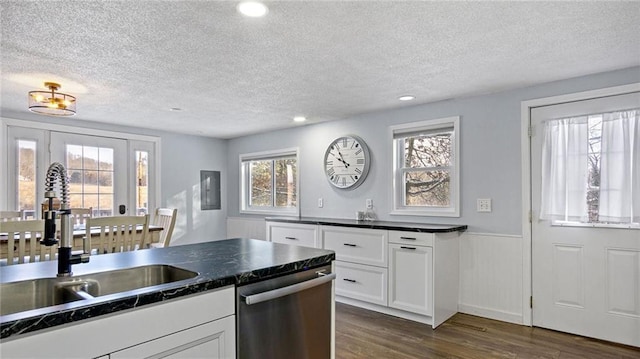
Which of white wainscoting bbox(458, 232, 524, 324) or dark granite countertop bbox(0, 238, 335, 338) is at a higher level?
dark granite countertop bbox(0, 238, 335, 338)

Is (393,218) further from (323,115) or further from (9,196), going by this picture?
(9,196)

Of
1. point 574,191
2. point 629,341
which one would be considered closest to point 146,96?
point 574,191

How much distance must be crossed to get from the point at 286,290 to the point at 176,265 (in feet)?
1.67

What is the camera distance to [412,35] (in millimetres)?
2238

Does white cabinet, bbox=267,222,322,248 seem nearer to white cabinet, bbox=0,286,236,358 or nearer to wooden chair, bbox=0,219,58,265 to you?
wooden chair, bbox=0,219,58,265

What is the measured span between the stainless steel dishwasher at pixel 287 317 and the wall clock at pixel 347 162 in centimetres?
265

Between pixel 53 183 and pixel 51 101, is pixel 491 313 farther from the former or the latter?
pixel 51 101

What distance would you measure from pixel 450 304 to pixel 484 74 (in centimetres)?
211

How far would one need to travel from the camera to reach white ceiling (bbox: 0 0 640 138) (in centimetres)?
194

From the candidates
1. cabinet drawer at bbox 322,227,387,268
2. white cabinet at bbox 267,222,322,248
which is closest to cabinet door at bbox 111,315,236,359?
cabinet drawer at bbox 322,227,387,268

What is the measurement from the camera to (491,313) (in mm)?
3408

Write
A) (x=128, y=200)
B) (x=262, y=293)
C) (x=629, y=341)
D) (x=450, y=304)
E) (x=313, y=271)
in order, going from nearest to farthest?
(x=262, y=293), (x=313, y=271), (x=629, y=341), (x=450, y=304), (x=128, y=200)

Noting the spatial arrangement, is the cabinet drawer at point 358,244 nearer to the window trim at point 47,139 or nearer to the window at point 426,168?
the window at point 426,168

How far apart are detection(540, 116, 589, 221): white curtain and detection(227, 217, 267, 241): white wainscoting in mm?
3731
